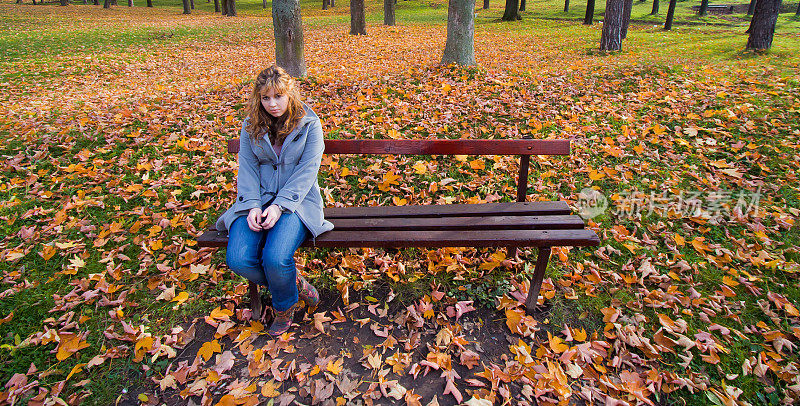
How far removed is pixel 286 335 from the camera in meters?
2.53

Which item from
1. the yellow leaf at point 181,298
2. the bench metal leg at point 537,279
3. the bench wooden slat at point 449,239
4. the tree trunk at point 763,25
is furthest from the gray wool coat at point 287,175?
the tree trunk at point 763,25

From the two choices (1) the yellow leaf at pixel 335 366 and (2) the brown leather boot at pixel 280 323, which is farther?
(2) the brown leather boot at pixel 280 323

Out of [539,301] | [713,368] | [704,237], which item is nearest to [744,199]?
[704,237]

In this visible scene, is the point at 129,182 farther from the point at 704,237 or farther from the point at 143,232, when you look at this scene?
the point at 704,237

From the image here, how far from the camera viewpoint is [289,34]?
21.1 feet

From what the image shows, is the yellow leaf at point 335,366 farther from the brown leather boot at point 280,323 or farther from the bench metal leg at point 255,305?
the bench metal leg at point 255,305

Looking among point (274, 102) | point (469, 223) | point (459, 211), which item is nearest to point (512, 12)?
point (459, 211)

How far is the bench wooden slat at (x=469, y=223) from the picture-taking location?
2.63 meters

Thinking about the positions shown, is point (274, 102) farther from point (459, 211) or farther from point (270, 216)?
point (459, 211)

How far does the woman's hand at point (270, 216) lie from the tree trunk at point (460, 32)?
Result: 18.7 ft

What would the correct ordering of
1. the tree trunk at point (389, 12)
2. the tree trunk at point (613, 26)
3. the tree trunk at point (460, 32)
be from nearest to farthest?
the tree trunk at point (460, 32) < the tree trunk at point (613, 26) < the tree trunk at point (389, 12)

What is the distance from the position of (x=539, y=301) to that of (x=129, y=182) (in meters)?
3.89

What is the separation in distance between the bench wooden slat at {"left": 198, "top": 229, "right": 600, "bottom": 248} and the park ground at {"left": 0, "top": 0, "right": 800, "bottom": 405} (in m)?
0.51

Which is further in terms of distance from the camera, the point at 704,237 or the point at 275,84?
the point at 704,237
